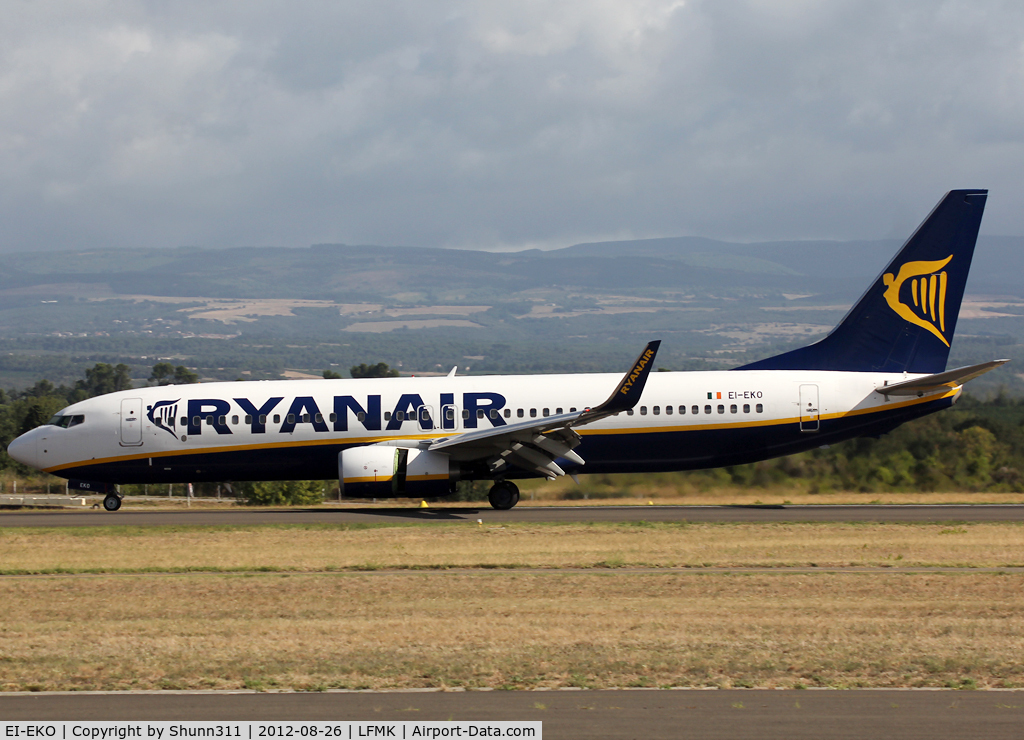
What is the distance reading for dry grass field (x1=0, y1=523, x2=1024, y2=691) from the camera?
12430 millimetres

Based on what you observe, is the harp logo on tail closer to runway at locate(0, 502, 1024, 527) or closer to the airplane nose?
runway at locate(0, 502, 1024, 527)

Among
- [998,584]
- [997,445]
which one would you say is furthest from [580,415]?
[997,445]

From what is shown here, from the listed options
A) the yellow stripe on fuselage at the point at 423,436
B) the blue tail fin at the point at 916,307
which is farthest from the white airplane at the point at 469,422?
the blue tail fin at the point at 916,307

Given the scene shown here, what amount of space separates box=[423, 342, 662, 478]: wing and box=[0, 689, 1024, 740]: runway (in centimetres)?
1563

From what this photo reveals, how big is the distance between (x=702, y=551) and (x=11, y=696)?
13.8 m

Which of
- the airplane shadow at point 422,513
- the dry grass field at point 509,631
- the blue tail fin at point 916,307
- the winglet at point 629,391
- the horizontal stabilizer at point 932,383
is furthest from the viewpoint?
the blue tail fin at point 916,307

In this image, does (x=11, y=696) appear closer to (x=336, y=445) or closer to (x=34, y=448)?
(x=336, y=445)

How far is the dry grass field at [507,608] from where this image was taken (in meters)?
12.4

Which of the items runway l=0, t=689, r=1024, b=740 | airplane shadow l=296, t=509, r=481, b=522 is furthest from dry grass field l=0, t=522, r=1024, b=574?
runway l=0, t=689, r=1024, b=740

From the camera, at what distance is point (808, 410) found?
101 ft

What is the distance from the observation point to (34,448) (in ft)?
102
